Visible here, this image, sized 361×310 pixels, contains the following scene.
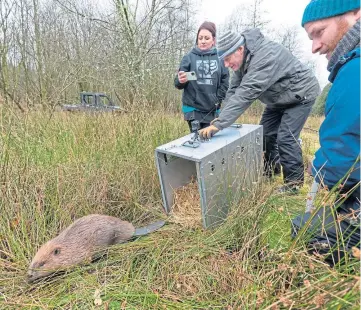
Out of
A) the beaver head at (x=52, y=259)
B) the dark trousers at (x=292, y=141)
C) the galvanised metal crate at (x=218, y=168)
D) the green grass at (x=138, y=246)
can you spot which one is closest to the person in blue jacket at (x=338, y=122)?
the green grass at (x=138, y=246)

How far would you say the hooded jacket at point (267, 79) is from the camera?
2465 millimetres

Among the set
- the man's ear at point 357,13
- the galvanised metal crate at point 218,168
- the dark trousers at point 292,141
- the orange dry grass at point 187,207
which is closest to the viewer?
the man's ear at point 357,13

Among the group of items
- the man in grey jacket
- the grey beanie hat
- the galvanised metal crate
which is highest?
the grey beanie hat

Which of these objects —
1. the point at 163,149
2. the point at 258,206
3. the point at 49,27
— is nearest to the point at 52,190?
the point at 163,149

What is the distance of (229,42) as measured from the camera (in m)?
2.45

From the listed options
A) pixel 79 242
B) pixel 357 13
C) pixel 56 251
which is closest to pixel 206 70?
pixel 357 13

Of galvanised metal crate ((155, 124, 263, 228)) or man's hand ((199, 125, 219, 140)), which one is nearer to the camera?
galvanised metal crate ((155, 124, 263, 228))

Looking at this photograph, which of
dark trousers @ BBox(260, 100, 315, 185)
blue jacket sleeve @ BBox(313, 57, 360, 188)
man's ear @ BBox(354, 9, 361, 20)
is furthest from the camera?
dark trousers @ BBox(260, 100, 315, 185)

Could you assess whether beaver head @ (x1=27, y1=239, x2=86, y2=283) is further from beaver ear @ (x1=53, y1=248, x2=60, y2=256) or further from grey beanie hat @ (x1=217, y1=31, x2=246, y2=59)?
grey beanie hat @ (x1=217, y1=31, x2=246, y2=59)

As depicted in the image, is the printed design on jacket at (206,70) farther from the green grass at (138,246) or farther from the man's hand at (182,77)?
the green grass at (138,246)

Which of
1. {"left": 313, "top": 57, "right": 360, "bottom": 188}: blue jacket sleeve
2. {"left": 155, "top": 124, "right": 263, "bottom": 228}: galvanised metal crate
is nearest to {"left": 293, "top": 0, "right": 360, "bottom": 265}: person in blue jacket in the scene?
{"left": 313, "top": 57, "right": 360, "bottom": 188}: blue jacket sleeve

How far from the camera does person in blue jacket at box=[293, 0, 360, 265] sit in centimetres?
124

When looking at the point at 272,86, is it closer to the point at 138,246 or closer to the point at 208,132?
the point at 208,132

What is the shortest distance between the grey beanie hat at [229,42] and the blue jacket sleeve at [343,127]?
4.28ft
